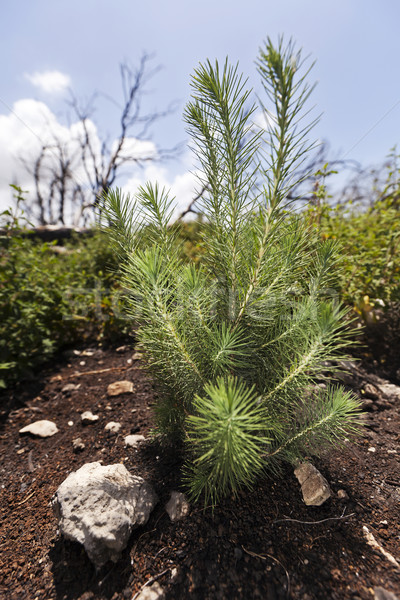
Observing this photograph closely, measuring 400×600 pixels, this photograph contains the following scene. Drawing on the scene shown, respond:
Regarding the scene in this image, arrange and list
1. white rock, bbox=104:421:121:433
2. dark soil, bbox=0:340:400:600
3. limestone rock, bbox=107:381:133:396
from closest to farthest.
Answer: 1. dark soil, bbox=0:340:400:600
2. white rock, bbox=104:421:121:433
3. limestone rock, bbox=107:381:133:396

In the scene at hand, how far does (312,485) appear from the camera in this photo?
4.66 feet

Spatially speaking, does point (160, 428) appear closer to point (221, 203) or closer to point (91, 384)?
point (221, 203)

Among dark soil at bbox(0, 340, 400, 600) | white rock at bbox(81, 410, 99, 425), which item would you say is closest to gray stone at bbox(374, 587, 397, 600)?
dark soil at bbox(0, 340, 400, 600)

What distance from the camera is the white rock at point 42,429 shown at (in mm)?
2209

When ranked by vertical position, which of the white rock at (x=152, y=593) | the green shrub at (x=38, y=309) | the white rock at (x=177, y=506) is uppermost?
the green shrub at (x=38, y=309)

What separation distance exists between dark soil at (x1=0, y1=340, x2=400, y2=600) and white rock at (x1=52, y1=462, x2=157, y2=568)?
8cm

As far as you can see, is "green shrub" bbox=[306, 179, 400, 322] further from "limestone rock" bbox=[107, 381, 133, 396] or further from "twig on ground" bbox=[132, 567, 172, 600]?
"twig on ground" bbox=[132, 567, 172, 600]

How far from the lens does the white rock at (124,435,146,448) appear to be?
1.85m

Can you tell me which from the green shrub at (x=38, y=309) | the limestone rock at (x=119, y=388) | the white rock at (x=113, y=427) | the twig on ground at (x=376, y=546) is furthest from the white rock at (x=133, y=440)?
the twig on ground at (x=376, y=546)

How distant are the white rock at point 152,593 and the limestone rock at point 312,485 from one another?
2.27ft

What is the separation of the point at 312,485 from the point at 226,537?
46 cm

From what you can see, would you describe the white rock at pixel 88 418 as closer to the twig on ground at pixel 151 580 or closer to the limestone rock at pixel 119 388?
the limestone rock at pixel 119 388

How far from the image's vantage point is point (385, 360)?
Answer: 9.20 feet

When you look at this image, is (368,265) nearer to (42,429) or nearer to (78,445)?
(78,445)
